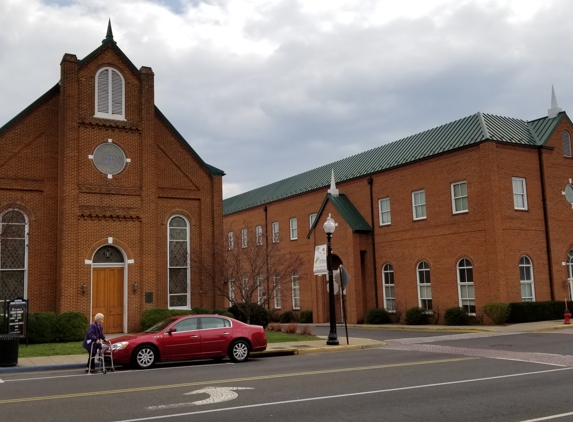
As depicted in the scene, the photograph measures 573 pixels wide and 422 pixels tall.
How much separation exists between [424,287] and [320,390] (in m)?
23.0

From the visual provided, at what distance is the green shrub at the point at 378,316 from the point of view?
112 feet

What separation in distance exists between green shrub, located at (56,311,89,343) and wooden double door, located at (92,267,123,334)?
4.69 ft

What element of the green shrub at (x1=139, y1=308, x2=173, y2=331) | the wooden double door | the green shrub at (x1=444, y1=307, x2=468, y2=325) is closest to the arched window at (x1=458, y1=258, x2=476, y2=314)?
the green shrub at (x1=444, y1=307, x2=468, y2=325)

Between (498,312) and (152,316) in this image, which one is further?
(498,312)

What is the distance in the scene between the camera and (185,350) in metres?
16.2

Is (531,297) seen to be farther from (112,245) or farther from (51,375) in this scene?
(51,375)

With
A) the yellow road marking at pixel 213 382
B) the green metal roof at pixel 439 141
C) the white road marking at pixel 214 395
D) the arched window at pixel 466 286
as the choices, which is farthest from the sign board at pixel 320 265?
the white road marking at pixel 214 395

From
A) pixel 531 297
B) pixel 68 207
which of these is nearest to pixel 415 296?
pixel 531 297

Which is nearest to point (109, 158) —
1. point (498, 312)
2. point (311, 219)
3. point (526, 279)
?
point (498, 312)

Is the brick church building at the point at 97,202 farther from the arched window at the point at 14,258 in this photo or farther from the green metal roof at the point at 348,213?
the green metal roof at the point at 348,213

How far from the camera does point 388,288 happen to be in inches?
1401

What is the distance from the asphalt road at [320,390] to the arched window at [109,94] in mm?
12726

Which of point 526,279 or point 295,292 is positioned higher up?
point 526,279

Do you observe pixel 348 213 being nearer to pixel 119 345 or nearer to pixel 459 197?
pixel 459 197
